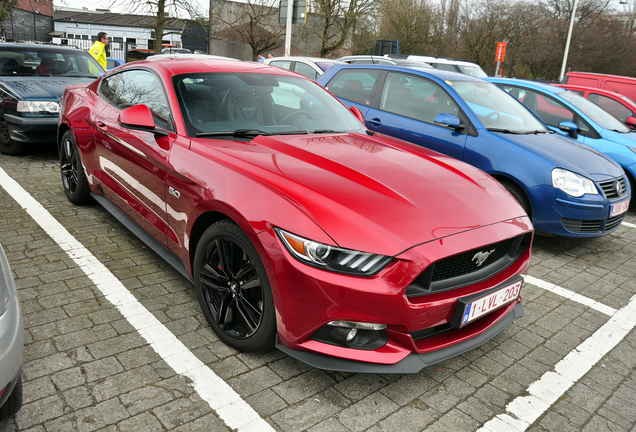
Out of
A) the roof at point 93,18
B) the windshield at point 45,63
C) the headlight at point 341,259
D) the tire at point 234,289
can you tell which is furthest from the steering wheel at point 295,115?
the roof at point 93,18

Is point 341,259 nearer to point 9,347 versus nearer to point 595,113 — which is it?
point 9,347

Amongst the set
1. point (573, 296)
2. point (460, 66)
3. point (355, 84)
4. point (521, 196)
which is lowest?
point (573, 296)

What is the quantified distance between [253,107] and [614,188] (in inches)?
153

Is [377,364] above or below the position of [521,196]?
below

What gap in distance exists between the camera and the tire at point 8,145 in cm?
713

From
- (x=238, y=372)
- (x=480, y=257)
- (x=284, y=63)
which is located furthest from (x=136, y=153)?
(x=284, y=63)

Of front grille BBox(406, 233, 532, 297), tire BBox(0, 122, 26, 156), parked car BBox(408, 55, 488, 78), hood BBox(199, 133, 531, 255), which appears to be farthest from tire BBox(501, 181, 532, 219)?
parked car BBox(408, 55, 488, 78)

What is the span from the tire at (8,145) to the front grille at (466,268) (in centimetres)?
680

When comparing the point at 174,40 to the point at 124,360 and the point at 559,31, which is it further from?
the point at 124,360

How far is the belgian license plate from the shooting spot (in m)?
2.54

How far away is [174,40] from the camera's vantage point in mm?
57969

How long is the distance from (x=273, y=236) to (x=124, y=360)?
1.16 m

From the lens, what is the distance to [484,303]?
2664 mm

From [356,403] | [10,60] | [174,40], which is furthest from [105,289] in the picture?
[174,40]
